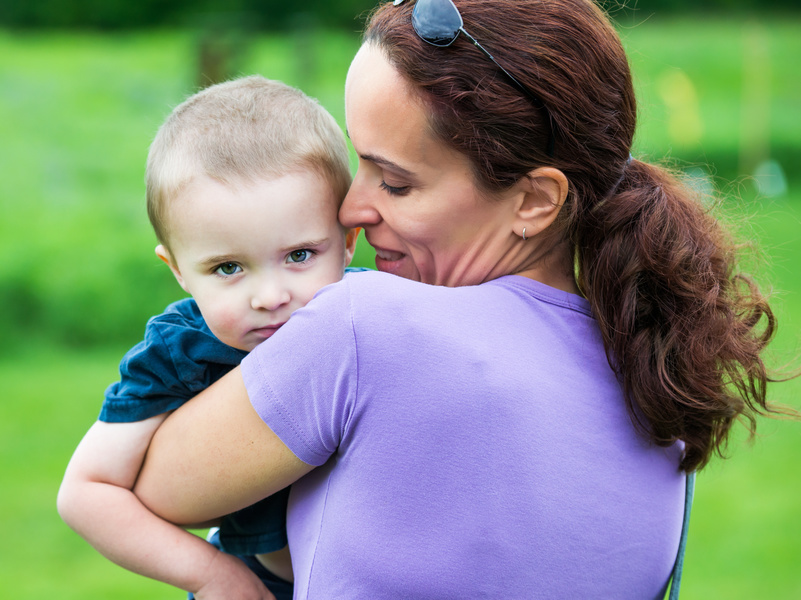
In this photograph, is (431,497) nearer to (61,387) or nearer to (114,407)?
(114,407)

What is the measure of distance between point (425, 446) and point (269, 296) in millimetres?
478

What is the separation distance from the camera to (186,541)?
1.57 metres

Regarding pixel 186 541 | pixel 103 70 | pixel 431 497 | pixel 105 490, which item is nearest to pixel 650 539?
pixel 431 497

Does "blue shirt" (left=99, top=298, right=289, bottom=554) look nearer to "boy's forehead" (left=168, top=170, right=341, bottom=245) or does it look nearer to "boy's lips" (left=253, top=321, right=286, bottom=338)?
"boy's lips" (left=253, top=321, right=286, bottom=338)

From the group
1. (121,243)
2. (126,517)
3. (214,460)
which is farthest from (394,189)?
(121,243)

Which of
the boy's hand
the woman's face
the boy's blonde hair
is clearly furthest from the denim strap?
the boy's blonde hair

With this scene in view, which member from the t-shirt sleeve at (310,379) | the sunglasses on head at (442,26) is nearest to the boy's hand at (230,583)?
the t-shirt sleeve at (310,379)

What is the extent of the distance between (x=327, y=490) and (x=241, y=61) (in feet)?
27.1

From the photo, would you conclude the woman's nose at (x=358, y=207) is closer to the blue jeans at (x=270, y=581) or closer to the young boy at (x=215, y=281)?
the young boy at (x=215, y=281)

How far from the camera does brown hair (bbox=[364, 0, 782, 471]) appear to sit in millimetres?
1580

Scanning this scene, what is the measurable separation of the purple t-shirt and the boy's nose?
25 cm

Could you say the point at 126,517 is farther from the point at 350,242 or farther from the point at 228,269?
the point at 350,242

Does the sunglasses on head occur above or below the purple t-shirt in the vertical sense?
above

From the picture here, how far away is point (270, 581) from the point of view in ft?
5.97
